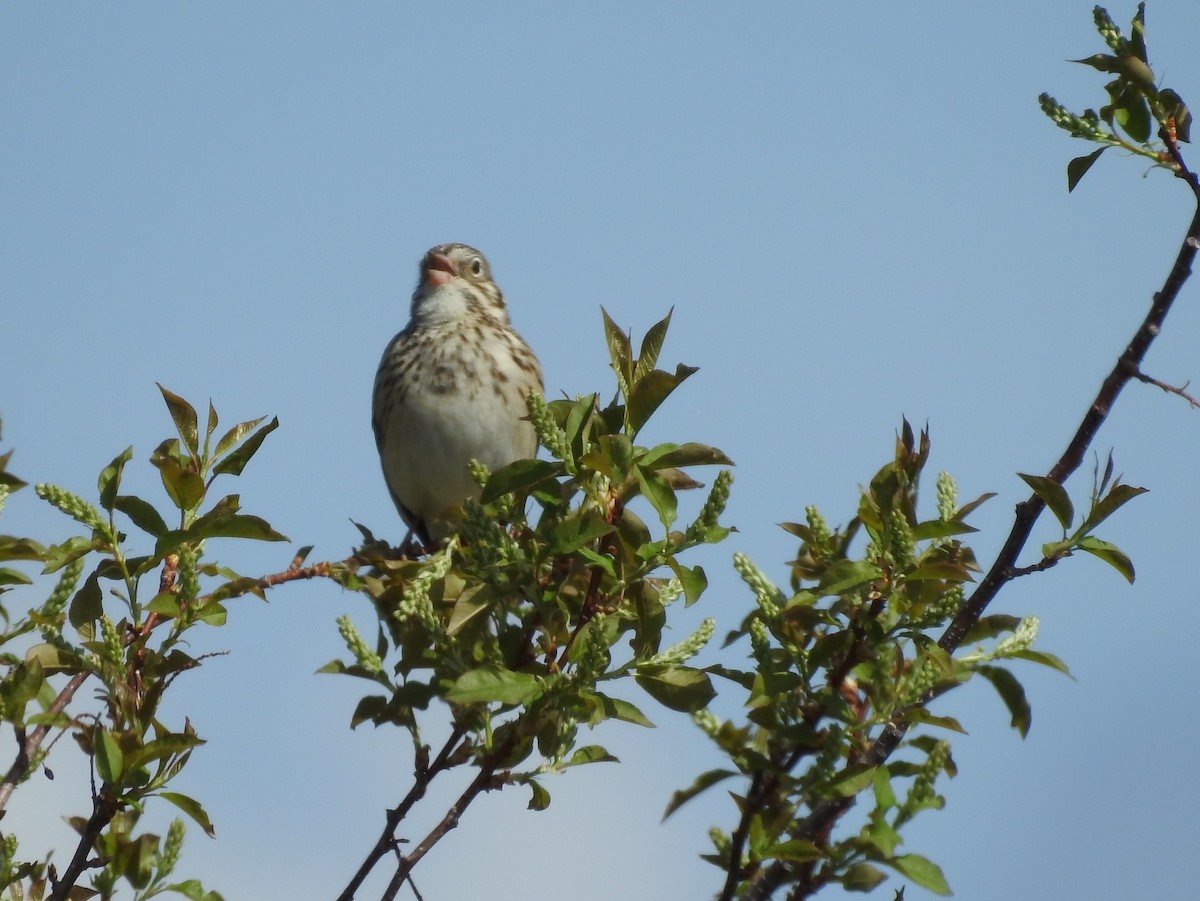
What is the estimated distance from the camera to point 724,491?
3359mm

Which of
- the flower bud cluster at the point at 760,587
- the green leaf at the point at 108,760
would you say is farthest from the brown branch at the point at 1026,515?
the green leaf at the point at 108,760

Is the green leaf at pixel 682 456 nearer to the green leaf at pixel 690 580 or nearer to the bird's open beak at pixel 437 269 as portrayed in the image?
the green leaf at pixel 690 580

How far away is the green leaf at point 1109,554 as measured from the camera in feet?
11.1

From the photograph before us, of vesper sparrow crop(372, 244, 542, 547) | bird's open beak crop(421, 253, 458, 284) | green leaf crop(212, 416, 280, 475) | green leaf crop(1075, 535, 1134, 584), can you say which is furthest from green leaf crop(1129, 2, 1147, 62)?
bird's open beak crop(421, 253, 458, 284)

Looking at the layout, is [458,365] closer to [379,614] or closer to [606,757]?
[379,614]

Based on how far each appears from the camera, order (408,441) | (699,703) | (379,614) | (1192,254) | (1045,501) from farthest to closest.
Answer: (408,441) → (379,614) → (699,703) → (1045,501) → (1192,254)

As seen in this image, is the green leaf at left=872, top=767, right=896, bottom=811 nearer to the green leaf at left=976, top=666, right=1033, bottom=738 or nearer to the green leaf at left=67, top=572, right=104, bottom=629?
the green leaf at left=976, top=666, right=1033, bottom=738

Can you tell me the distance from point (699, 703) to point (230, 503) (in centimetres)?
122

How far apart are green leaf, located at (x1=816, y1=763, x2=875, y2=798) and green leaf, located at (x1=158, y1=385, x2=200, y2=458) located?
1.80 m

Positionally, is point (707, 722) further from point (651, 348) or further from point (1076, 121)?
point (1076, 121)

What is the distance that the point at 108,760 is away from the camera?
11.5ft

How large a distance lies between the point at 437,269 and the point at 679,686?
5535mm

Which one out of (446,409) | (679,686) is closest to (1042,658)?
(679,686)

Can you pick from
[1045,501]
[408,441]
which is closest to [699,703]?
[1045,501]
